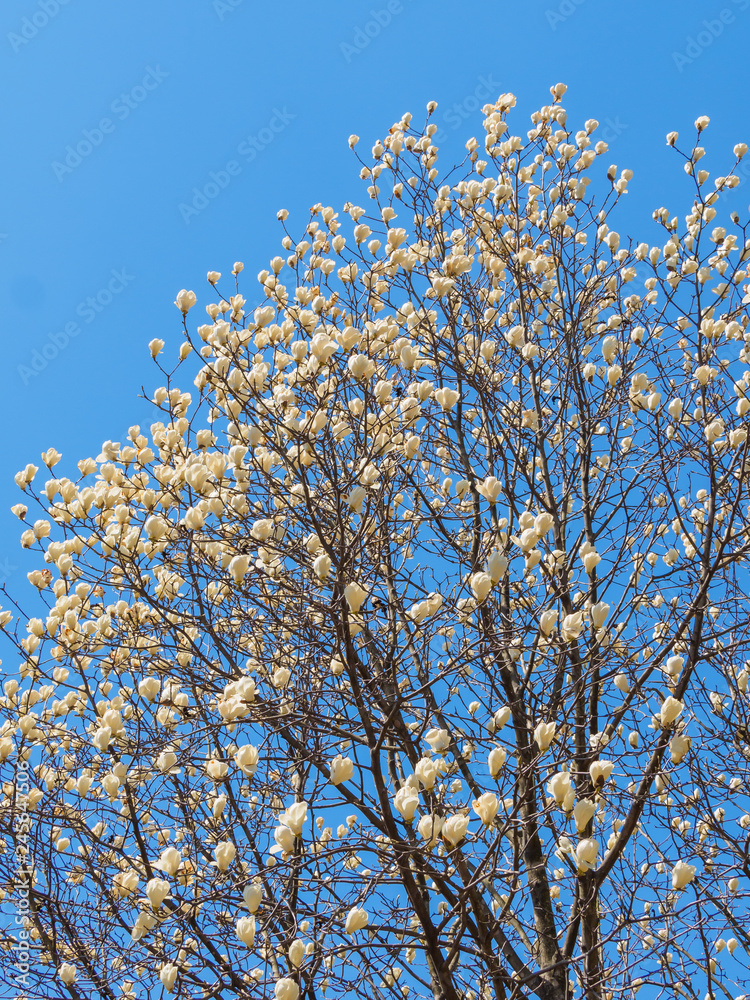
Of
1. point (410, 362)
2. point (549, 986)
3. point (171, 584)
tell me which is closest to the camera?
point (410, 362)

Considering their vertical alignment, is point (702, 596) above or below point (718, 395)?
below

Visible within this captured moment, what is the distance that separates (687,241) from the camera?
5129 millimetres

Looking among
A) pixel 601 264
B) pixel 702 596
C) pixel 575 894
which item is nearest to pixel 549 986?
pixel 575 894

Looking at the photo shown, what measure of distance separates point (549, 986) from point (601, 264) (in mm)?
4305

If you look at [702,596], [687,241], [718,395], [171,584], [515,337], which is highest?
[687,241]

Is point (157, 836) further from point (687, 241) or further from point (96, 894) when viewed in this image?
point (687, 241)

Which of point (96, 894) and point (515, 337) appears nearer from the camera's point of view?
point (96, 894)

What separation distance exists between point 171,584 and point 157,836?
140 cm

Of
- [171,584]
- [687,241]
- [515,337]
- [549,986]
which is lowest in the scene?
[549,986]

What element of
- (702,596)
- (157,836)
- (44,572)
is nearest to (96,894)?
(157,836)

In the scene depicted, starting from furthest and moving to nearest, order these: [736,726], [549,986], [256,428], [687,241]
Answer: [687,241] → [736,726] → [549,986] → [256,428]

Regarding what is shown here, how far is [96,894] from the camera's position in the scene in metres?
3.60

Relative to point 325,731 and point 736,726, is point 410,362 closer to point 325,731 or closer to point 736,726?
point 325,731

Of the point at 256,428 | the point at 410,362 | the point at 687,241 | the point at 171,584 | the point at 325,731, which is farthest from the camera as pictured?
the point at 687,241
